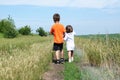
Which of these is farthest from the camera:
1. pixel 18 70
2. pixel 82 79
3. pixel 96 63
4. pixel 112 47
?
pixel 96 63

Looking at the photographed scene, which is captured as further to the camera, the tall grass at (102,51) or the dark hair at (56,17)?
the dark hair at (56,17)

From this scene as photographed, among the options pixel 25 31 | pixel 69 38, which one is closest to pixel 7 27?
pixel 25 31

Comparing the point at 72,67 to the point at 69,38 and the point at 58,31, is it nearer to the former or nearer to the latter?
the point at 58,31

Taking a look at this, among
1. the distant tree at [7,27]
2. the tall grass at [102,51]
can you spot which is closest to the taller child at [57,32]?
the tall grass at [102,51]

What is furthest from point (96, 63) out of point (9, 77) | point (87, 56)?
point (9, 77)

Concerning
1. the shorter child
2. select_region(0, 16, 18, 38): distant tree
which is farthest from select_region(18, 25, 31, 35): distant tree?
the shorter child

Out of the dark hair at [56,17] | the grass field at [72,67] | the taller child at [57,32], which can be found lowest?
the grass field at [72,67]

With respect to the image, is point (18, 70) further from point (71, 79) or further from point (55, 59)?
point (55, 59)

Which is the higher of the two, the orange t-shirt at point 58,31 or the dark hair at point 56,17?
the dark hair at point 56,17

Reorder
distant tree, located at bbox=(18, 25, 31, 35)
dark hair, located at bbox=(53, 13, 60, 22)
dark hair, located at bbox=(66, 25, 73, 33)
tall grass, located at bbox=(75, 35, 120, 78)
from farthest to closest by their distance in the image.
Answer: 1. distant tree, located at bbox=(18, 25, 31, 35)
2. dark hair, located at bbox=(66, 25, 73, 33)
3. dark hair, located at bbox=(53, 13, 60, 22)
4. tall grass, located at bbox=(75, 35, 120, 78)

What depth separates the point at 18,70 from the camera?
27.7 feet

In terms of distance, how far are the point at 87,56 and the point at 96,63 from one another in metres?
0.68

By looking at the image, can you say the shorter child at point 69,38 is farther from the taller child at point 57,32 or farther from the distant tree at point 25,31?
the distant tree at point 25,31

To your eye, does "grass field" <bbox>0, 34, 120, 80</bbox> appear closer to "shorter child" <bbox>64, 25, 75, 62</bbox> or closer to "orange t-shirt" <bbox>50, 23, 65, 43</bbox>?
"shorter child" <bbox>64, 25, 75, 62</bbox>
